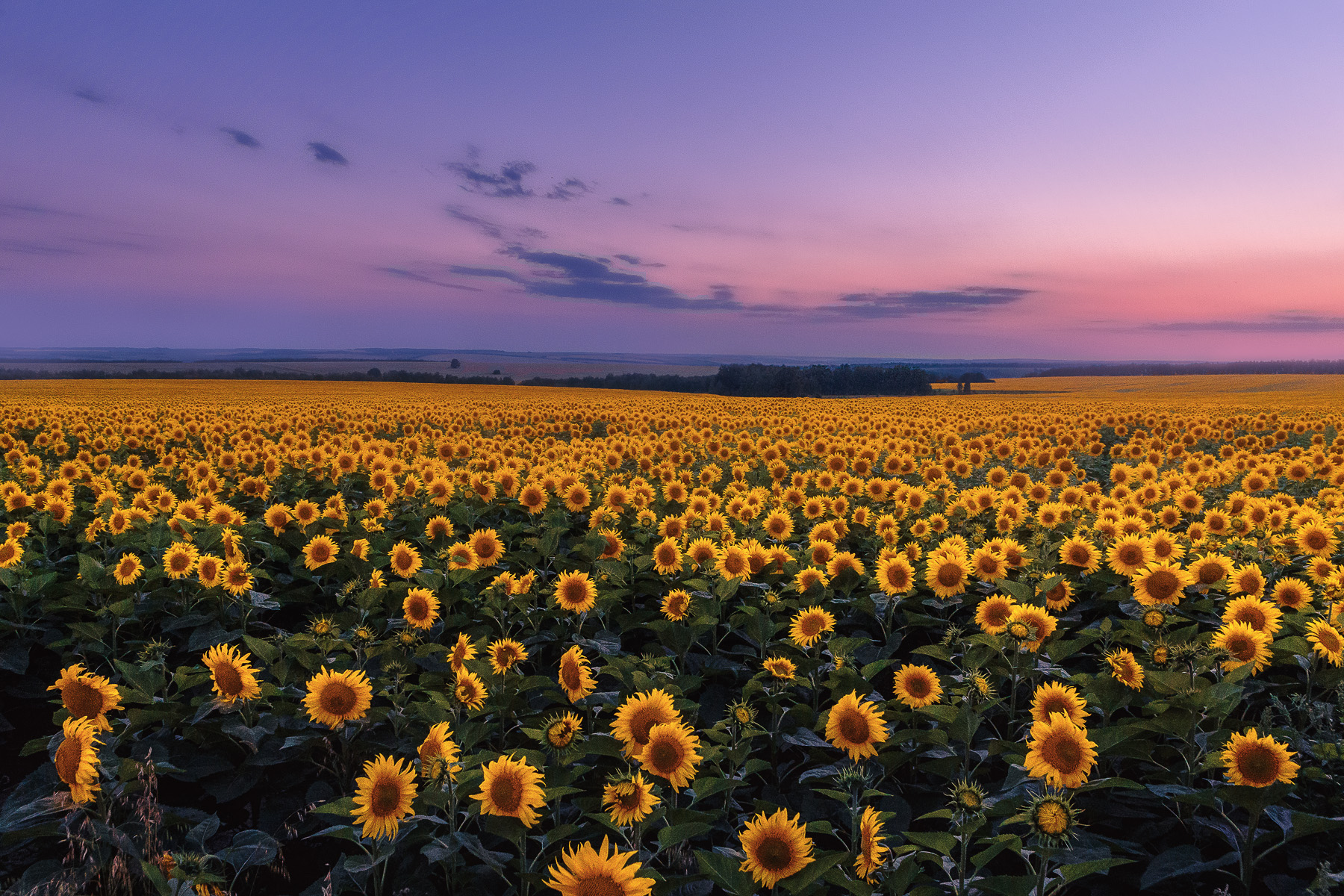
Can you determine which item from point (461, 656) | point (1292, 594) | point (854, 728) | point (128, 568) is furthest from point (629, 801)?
point (128, 568)

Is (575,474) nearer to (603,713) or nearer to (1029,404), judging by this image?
(603,713)

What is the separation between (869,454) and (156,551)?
34.8 ft

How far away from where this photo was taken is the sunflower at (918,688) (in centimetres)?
391

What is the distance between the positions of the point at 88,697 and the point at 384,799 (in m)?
2.00

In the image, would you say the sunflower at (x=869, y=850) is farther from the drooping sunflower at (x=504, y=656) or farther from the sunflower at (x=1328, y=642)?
the sunflower at (x=1328, y=642)

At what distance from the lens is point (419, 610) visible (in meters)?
A: 5.11

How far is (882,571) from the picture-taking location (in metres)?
5.46

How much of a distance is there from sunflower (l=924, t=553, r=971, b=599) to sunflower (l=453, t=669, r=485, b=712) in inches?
136

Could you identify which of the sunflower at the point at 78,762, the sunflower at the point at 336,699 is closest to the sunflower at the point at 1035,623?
the sunflower at the point at 336,699

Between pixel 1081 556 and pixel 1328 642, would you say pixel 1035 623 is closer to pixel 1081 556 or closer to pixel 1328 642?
pixel 1328 642

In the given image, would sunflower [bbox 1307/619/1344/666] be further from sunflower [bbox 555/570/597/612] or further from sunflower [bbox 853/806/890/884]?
sunflower [bbox 555/570/597/612]

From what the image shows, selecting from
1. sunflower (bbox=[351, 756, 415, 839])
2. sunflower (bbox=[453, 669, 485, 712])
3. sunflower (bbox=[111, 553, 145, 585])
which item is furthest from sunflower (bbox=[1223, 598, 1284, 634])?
sunflower (bbox=[111, 553, 145, 585])

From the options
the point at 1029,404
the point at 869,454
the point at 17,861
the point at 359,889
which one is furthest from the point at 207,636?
the point at 1029,404

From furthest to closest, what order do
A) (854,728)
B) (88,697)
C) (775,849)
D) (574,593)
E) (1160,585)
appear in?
(574,593)
(1160,585)
(88,697)
(854,728)
(775,849)
